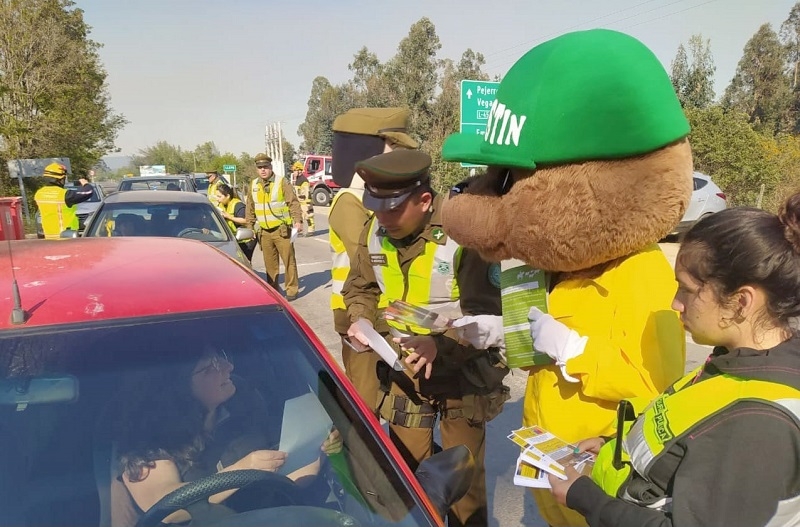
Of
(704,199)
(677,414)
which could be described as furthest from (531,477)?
(704,199)

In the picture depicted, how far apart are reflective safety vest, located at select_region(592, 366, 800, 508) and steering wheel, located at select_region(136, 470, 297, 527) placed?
830 millimetres

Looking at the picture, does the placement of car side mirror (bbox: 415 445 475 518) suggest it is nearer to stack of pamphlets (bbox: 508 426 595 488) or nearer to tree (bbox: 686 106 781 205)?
stack of pamphlets (bbox: 508 426 595 488)

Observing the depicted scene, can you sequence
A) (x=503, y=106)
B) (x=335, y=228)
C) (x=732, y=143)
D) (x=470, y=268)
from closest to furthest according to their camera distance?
(x=503, y=106) → (x=470, y=268) → (x=335, y=228) → (x=732, y=143)

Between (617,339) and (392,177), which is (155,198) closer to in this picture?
(392,177)

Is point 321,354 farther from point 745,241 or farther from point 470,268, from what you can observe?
point 745,241

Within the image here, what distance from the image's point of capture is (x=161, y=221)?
5750mm

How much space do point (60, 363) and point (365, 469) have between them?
2.88ft

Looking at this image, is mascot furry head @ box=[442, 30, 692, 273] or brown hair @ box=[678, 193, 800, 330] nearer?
brown hair @ box=[678, 193, 800, 330]

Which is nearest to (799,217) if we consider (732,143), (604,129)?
(604,129)

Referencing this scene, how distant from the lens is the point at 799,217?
1.16 m

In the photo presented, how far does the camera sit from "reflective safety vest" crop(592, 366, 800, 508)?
1.06m

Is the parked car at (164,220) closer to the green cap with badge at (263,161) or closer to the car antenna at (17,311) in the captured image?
the green cap with badge at (263,161)

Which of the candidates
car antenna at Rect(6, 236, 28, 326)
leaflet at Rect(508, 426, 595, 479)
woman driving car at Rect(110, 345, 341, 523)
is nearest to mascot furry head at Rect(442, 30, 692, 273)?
leaflet at Rect(508, 426, 595, 479)

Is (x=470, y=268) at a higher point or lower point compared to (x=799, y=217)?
lower
